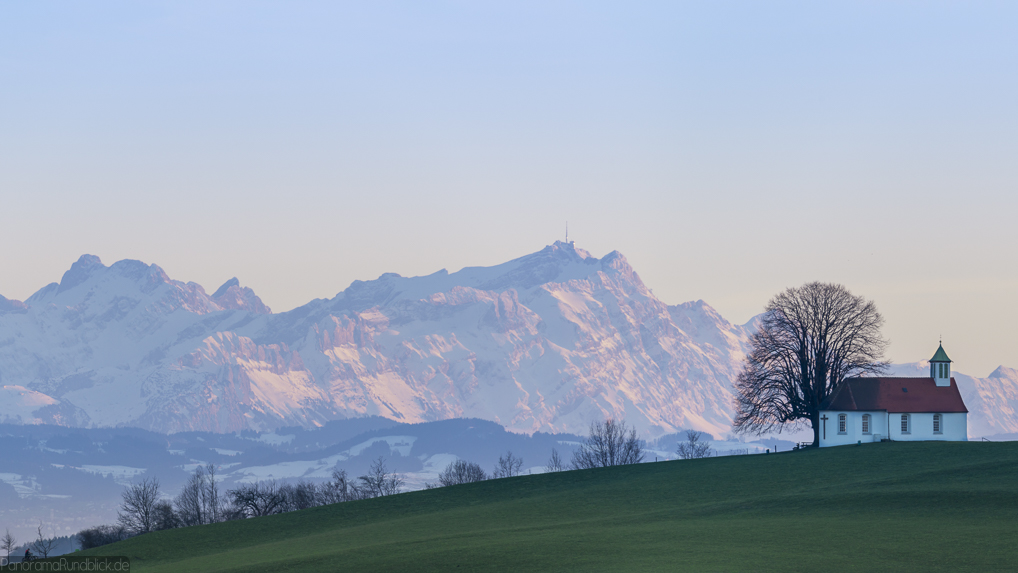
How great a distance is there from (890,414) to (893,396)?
6.47 feet

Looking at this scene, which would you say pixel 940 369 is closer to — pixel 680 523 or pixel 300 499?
pixel 680 523

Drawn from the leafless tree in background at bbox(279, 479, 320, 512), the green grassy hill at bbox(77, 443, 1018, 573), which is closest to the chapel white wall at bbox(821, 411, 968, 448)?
the green grassy hill at bbox(77, 443, 1018, 573)

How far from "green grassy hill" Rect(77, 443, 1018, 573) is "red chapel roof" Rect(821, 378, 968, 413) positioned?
9.97 meters

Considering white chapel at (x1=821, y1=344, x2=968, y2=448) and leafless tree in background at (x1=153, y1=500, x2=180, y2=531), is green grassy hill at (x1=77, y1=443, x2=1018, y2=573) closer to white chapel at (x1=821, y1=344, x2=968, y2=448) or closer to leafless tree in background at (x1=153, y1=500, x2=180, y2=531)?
white chapel at (x1=821, y1=344, x2=968, y2=448)

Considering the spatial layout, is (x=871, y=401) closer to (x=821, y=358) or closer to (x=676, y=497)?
(x=821, y=358)

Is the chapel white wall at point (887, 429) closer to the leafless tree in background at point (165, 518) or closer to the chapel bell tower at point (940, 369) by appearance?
the chapel bell tower at point (940, 369)

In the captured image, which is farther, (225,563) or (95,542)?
(95,542)

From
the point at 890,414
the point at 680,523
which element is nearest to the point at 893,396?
the point at 890,414

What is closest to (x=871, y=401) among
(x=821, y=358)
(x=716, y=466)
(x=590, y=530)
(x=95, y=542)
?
(x=821, y=358)

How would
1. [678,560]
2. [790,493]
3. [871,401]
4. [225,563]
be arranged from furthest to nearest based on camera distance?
[871,401] < [790,493] < [225,563] < [678,560]

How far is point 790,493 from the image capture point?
74.6 meters

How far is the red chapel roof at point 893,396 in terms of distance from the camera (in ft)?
346

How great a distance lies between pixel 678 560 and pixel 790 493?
24.5m

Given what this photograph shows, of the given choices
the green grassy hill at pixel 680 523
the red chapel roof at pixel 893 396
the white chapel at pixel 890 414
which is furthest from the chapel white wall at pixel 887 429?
the green grassy hill at pixel 680 523
